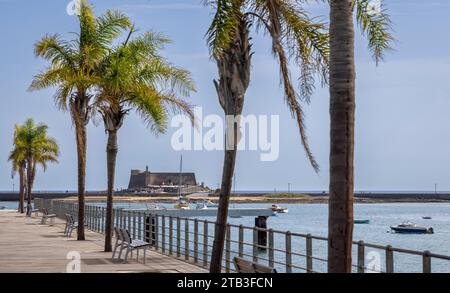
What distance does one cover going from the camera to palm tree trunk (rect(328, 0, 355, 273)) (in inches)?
388

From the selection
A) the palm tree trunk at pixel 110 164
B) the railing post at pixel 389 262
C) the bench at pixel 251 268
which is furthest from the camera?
the palm tree trunk at pixel 110 164

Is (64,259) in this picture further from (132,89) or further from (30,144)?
(30,144)

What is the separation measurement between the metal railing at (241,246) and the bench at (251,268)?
144 centimetres

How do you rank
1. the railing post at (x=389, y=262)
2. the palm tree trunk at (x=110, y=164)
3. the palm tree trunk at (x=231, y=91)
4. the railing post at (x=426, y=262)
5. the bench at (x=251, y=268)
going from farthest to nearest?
the palm tree trunk at (x=110, y=164)
the palm tree trunk at (x=231, y=91)
the railing post at (x=389, y=262)
the bench at (x=251, y=268)
the railing post at (x=426, y=262)

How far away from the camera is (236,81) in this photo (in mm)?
15016

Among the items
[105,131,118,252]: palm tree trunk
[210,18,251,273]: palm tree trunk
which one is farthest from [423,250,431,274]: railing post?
[105,131,118,252]: palm tree trunk

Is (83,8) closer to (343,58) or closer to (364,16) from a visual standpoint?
(364,16)

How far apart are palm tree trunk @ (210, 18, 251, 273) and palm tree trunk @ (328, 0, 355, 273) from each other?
5.00m

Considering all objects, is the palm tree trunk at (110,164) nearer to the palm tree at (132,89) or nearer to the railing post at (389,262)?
the palm tree at (132,89)

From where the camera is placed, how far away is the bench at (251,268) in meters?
10.4

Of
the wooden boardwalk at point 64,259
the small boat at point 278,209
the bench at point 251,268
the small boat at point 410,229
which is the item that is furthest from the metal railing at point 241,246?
the small boat at point 278,209

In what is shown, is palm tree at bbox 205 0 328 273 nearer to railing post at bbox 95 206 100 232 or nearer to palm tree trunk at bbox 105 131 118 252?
palm tree trunk at bbox 105 131 118 252

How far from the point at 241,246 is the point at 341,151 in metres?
8.17
